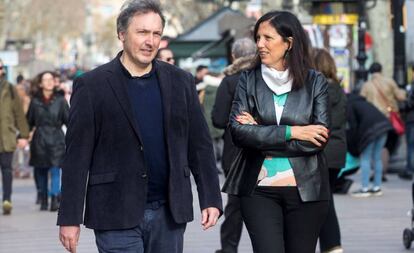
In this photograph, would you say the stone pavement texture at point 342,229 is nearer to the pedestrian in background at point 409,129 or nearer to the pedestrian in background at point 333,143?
the pedestrian in background at point 333,143

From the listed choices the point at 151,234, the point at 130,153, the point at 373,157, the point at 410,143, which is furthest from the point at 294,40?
the point at 410,143

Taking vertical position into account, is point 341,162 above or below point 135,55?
below

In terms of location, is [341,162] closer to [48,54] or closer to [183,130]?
[183,130]

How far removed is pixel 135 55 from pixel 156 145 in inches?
17.5

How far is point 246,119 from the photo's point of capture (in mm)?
7273

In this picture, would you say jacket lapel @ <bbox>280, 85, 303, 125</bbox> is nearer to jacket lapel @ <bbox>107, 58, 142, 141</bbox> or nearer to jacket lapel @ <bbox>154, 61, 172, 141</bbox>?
jacket lapel @ <bbox>154, 61, 172, 141</bbox>

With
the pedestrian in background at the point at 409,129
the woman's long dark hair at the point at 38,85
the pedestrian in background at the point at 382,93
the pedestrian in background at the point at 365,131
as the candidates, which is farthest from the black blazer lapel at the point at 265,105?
the pedestrian in background at the point at 382,93

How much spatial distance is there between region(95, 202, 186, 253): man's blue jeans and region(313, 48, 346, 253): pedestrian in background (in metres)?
3.69

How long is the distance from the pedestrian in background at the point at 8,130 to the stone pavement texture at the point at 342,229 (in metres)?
0.37

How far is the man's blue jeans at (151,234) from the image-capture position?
638 centimetres

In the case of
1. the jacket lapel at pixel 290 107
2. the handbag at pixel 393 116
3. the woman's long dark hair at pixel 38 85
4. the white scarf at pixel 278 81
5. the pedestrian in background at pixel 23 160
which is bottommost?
the pedestrian in background at pixel 23 160

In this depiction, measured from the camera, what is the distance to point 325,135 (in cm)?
717

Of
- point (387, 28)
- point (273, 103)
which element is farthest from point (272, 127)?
point (387, 28)

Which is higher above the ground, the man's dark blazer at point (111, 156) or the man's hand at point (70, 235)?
the man's dark blazer at point (111, 156)
